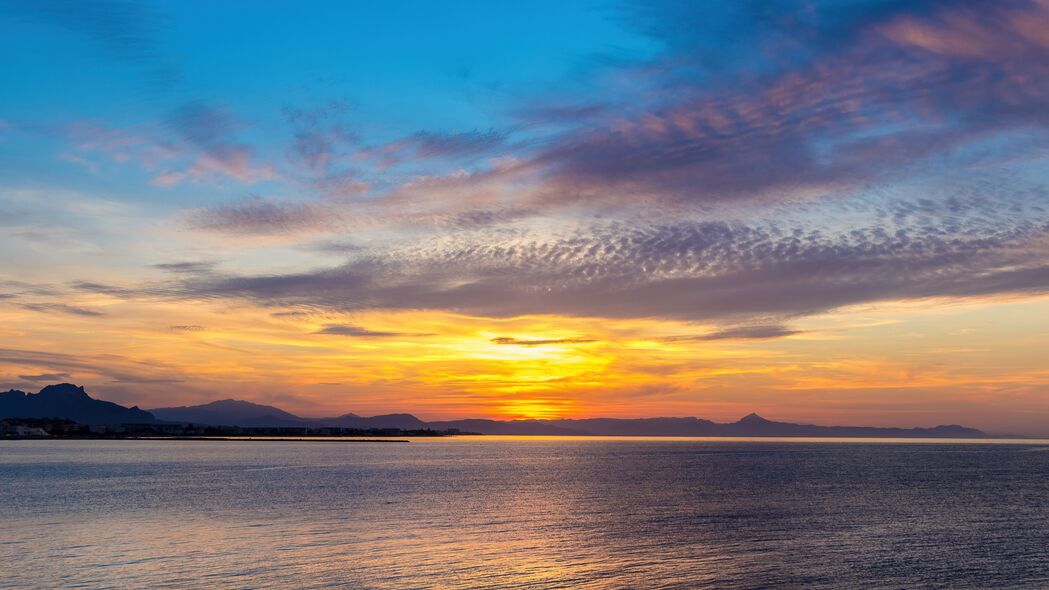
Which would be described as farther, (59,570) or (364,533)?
(364,533)

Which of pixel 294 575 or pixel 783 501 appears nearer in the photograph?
pixel 294 575

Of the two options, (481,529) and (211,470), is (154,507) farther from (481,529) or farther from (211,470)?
(211,470)

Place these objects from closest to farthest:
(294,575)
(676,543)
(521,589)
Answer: (521,589), (294,575), (676,543)

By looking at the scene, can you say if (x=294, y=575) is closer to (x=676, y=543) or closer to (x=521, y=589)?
(x=521, y=589)

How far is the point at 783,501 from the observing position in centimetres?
9594

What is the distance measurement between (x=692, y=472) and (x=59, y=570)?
419 feet

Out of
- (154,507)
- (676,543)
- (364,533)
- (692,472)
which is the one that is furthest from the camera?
(692,472)

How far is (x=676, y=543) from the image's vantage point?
2466 inches

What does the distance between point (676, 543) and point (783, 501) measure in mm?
38677

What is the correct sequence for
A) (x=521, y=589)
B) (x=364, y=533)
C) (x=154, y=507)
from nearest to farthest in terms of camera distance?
(x=521, y=589) < (x=364, y=533) < (x=154, y=507)

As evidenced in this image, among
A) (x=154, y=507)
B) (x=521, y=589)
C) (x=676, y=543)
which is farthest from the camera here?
(x=154, y=507)

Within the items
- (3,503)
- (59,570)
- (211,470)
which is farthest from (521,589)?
(211,470)

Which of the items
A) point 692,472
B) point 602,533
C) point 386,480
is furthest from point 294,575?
point 692,472

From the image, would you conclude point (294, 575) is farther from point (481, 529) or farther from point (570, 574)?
point (481, 529)
